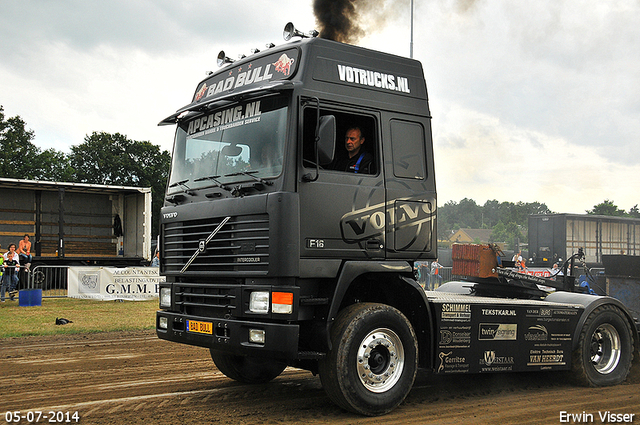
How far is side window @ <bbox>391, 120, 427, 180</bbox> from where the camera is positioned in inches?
273

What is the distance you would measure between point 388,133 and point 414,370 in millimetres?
2539

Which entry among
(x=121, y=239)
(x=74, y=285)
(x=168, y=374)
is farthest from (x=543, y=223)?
(x=168, y=374)

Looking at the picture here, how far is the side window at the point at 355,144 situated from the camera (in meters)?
6.57

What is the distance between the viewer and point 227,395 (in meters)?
7.10

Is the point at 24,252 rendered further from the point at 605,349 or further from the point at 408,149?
the point at 605,349

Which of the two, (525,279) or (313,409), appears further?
(525,279)

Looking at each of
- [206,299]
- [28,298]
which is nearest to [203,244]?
[206,299]

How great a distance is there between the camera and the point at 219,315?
6359 mm

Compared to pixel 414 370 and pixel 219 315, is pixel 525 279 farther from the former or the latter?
pixel 219 315

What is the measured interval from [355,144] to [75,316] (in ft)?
37.3

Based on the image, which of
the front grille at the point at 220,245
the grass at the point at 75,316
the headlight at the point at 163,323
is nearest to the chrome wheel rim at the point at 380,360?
the front grille at the point at 220,245

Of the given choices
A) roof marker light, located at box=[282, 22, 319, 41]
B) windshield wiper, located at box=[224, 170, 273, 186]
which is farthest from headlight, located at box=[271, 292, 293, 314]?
roof marker light, located at box=[282, 22, 319, 41]

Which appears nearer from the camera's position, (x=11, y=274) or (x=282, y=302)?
(x=282, y=302)

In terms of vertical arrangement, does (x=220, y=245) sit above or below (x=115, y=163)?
below
